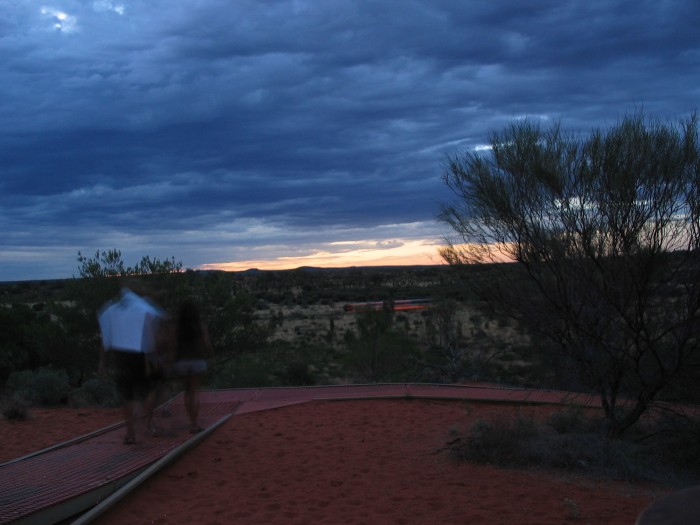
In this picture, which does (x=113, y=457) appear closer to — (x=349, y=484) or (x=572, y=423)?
(x=349, y=484)

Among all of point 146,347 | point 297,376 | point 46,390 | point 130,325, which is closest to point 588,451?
point 146,347

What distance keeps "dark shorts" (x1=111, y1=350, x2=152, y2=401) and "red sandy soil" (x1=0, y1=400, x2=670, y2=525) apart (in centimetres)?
106

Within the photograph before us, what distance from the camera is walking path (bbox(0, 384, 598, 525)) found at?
6789mm

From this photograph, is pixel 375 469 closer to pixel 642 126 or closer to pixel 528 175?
pixel 528 175

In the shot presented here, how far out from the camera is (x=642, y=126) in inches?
341

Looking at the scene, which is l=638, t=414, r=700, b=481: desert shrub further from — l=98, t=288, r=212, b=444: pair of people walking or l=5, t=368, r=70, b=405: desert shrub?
l=5, t=368, r=70, b=405: desert shrub

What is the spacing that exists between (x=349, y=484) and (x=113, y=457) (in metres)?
2.99

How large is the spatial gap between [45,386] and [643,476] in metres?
12.3

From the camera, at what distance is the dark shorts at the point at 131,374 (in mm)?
8969

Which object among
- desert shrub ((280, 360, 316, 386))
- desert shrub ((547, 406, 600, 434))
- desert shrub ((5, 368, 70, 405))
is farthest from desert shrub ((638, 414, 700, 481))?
desert shrub ((5, 368, 70, 405))

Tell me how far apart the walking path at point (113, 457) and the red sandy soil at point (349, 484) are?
26 centimetres

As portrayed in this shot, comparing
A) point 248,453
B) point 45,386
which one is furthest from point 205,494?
point 45,386

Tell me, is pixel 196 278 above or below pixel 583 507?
above

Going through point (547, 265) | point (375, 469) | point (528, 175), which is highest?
point (528, 175)
